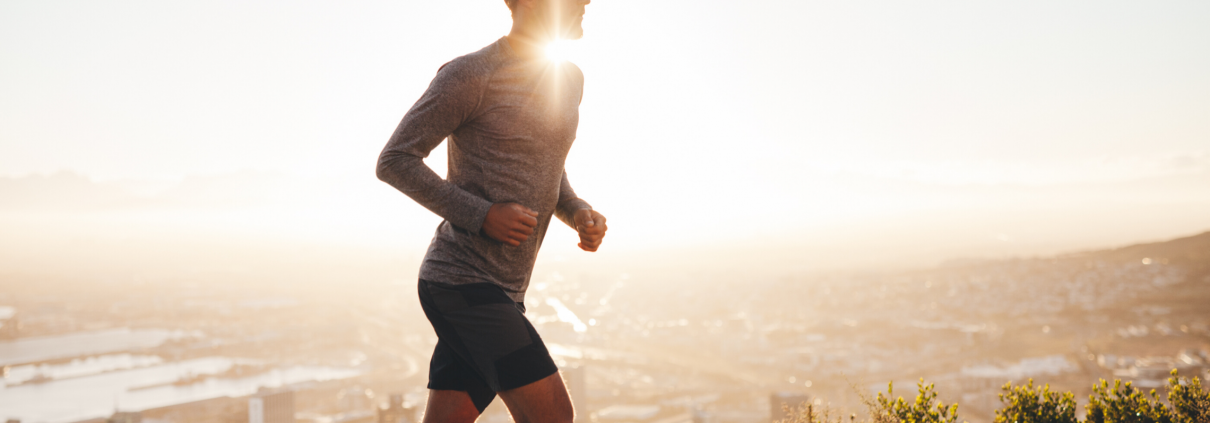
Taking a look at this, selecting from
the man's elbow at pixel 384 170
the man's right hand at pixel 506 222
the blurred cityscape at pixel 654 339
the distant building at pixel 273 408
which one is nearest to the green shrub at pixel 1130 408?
the blurred cityscape at pixel 654 339

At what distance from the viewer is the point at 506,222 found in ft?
3.41

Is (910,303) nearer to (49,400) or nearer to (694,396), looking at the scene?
(694,396)

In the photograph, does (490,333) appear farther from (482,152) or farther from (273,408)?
(273,408)

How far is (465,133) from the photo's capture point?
111 centimetres

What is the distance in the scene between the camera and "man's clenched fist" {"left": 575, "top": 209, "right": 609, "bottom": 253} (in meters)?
1.25

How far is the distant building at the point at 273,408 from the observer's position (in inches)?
528

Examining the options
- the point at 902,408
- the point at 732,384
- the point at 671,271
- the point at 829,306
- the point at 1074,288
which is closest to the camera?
the point at 902,408

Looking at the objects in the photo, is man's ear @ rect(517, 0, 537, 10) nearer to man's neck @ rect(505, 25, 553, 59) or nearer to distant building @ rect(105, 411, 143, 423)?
man's neck @ rect(505, 25, 553, 59)

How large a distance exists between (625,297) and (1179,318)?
2461 cm

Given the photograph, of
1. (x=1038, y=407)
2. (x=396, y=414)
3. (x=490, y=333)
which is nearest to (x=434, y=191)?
(x=490, y=333)

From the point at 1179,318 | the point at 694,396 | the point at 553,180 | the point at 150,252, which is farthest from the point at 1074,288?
the point at 150,252

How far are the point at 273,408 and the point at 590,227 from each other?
1468 centimetres

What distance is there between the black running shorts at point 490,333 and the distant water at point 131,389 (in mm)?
20211

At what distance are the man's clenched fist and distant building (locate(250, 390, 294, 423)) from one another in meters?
14.2
